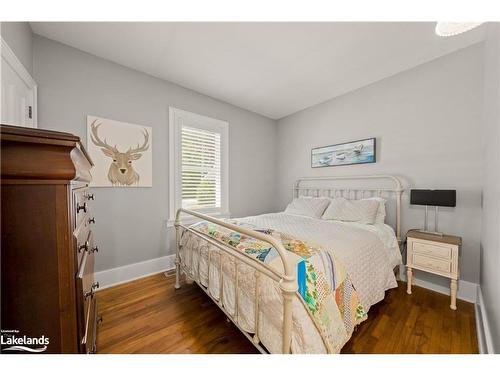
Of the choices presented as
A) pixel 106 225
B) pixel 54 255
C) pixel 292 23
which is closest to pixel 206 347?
pixel 54 255

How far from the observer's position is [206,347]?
1363 mm

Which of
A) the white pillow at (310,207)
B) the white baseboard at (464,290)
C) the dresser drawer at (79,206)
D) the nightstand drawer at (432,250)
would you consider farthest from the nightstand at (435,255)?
the dresser drawer at (79,206)

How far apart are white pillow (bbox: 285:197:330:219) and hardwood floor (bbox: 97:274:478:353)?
1162 millimetres

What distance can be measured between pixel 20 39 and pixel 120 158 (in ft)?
3.81

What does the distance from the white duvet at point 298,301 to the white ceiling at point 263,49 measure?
183 cm

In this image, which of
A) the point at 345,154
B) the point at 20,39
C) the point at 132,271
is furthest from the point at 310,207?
the point at 20,39

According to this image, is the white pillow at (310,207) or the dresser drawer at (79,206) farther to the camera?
the white pillow at (310,207)

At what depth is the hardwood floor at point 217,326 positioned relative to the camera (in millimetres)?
1369

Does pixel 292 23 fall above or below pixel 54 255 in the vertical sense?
above

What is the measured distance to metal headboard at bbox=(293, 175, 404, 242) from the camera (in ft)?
7.72

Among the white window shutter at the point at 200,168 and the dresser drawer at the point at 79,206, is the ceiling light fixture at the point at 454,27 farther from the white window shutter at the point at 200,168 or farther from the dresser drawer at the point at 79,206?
the white window shutter at the point at 200,168
